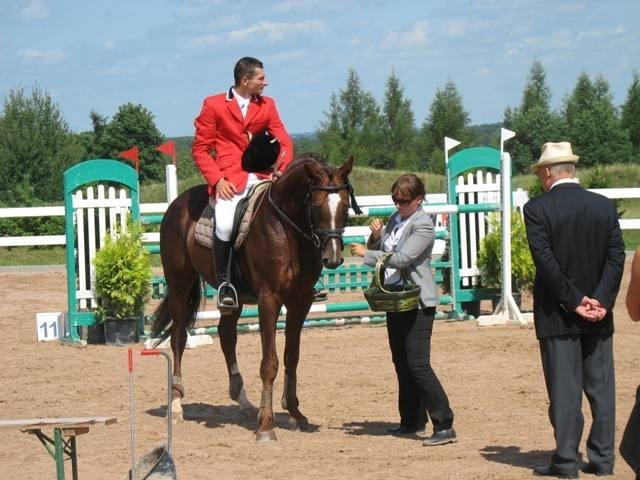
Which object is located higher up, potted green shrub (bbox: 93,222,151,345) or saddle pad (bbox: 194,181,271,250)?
saddle pad (bbox: 194,181,271,250)

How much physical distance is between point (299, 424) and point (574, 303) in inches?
106

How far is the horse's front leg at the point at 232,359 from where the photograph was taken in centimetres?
849

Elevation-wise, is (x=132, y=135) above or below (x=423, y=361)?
above

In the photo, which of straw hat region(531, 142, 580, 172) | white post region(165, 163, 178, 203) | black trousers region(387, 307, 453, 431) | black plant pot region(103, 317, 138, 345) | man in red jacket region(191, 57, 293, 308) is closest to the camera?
straw hat region(531, 142, 580, 172)

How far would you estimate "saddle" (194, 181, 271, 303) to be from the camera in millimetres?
7934

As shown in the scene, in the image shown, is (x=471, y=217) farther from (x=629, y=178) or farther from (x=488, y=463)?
(x=629, y=178)

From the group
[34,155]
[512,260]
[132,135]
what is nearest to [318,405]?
[512,260]

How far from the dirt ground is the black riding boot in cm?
90

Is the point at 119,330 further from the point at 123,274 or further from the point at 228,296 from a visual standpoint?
the point at 228,296

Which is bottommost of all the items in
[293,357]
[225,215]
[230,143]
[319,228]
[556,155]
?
[293,357]

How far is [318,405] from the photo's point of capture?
8.56 meters

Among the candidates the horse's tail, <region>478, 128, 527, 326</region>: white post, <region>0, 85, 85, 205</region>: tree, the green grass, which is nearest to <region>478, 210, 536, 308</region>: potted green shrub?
<region>478, 128, 527, 326</region>: white post

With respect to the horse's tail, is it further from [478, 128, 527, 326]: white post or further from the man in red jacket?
[478, 128, 527, 326]: white post

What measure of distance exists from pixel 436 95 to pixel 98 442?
68.5m
